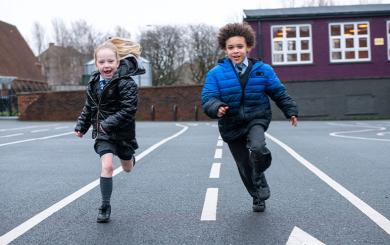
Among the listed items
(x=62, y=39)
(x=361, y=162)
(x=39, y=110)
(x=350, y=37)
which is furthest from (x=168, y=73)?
(x=361, y=162)

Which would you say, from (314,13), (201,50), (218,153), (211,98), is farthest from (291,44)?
(211,98)

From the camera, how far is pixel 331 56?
3441cm

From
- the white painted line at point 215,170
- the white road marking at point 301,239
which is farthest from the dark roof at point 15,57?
the white road marking at point 301,239

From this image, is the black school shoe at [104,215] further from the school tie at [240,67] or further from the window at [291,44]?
the window at [291,44]

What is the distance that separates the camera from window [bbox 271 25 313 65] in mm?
34094

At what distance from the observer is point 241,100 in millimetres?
5305

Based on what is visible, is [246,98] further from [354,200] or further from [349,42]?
[349,42]

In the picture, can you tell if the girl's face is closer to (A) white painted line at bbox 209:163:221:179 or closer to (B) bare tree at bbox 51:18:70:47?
(A) white painted line at bbox 209:163:221:179

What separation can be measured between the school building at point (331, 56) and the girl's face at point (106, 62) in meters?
29.3

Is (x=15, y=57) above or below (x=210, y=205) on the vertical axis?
above

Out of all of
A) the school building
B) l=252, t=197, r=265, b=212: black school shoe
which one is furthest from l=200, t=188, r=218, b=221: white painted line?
the school building

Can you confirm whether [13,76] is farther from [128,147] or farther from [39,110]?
[128,147]

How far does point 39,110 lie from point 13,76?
28.2 metres

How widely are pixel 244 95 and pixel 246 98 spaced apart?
0.04 metres
